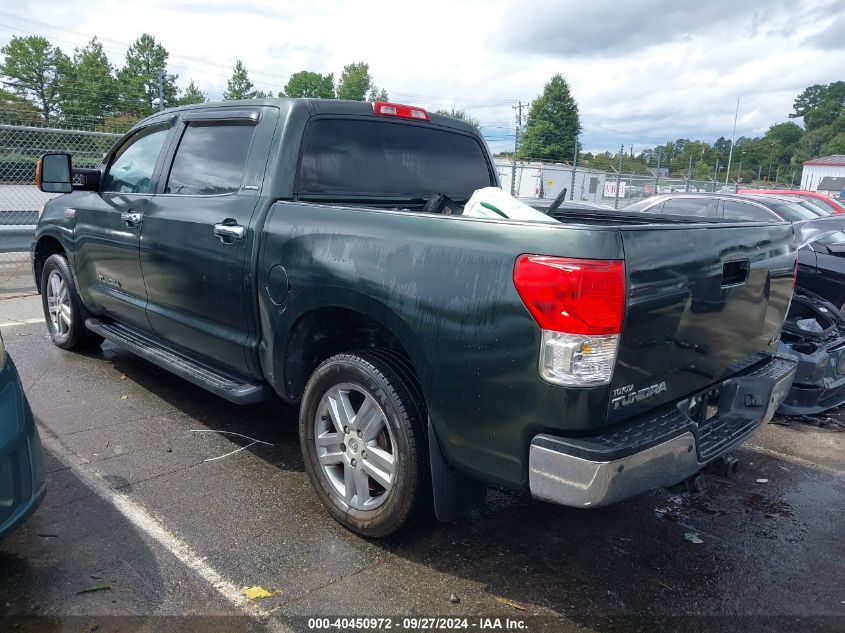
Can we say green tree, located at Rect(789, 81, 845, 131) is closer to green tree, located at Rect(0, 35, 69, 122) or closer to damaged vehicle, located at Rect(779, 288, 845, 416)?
green tree, located at Rect(0, 35, 69, 122)

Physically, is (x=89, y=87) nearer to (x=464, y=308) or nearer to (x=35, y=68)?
(x=35, y=68)

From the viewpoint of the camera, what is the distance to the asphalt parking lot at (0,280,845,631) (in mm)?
2602

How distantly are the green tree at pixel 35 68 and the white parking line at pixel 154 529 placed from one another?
4425 centimetres

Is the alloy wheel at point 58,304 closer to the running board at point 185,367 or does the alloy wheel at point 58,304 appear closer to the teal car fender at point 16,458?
the running board at point 185,367

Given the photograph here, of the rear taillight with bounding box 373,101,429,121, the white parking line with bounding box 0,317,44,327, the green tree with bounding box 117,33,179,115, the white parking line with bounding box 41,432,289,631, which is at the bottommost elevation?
the white parking line with bounding box 0,317,44,327

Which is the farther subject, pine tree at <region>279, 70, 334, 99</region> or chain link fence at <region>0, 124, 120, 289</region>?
pine tree at <region>279, 70, 334, 99</region>

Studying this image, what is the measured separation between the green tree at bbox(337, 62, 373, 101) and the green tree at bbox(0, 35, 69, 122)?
35011 mm

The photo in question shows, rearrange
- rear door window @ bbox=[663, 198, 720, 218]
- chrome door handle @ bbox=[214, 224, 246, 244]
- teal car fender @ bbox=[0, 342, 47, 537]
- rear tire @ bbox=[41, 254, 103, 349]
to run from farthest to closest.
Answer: rear door window @ bbox=[663, 198, 720, 218]
rear tire @ bbox=[41, 254, 103, 349]
chrome door handle @ bbox=[214, 224, 246, 244]
teal car fender @ bbox=[0, 342, 47, 537]

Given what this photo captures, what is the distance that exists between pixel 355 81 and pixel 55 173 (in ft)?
286

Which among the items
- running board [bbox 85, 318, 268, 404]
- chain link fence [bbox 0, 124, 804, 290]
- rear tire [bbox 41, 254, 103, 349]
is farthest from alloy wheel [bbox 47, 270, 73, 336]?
chain link fence [bbox 0, 124, 804, 290]

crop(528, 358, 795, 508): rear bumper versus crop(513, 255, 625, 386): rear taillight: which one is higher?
crop(513, 255, 625, 386): rear taillight

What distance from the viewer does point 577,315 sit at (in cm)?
220

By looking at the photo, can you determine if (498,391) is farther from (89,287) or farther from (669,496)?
(89,287)

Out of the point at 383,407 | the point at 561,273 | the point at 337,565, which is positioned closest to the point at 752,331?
the point at 561,273
